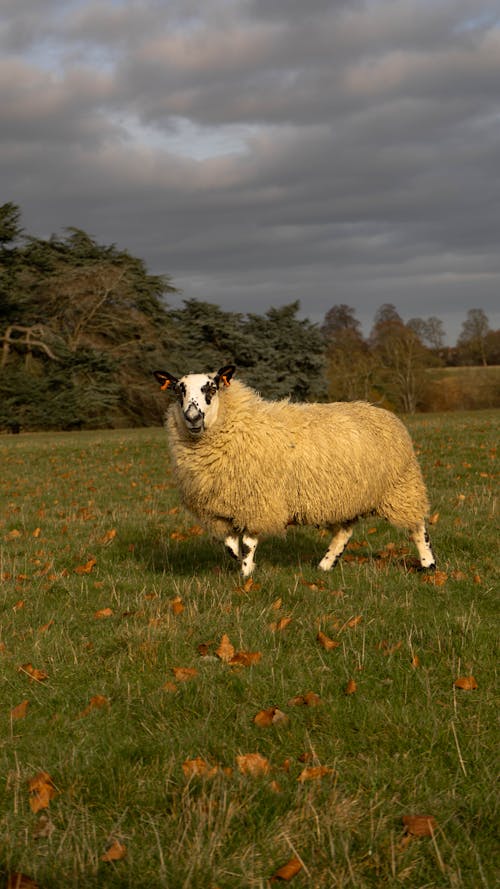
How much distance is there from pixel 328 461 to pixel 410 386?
69.8 meters

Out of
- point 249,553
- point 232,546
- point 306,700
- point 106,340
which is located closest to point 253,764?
point 306,700

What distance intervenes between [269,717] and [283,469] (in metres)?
3.96

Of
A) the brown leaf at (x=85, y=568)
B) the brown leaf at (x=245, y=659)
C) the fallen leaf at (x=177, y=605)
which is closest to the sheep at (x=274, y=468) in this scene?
the fallen leaf at (x=177, y=605)

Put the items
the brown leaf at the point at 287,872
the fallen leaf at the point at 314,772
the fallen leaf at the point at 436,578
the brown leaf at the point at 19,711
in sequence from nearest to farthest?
the brown leaf at the point at 287,872 → the fallen leaf at the point at 314,772 → the brown leaf at the point at 19,711 → the fallen leaf at the point at 436,578

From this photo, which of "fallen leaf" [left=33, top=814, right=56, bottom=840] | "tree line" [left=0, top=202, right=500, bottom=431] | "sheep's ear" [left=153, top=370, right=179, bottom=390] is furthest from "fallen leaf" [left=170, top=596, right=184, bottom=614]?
"tree line" [left=0, top=202, right=500, bottom=431]

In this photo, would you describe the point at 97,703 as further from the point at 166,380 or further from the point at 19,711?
the point at 166,380

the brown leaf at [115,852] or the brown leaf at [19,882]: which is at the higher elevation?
the brown leaf at [19,882]

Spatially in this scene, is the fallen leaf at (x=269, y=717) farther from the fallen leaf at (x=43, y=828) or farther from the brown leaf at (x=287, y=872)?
the fallen leaf at (x=43, y=828)

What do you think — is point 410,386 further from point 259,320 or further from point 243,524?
point 243,524

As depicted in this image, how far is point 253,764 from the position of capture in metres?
4.19

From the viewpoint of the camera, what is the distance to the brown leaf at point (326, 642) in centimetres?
576

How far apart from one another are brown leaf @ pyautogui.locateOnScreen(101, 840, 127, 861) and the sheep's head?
16.2 feet

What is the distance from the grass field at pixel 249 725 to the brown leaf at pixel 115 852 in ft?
0.04

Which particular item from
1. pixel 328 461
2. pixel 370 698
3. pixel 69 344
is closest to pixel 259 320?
pixel 69 344
